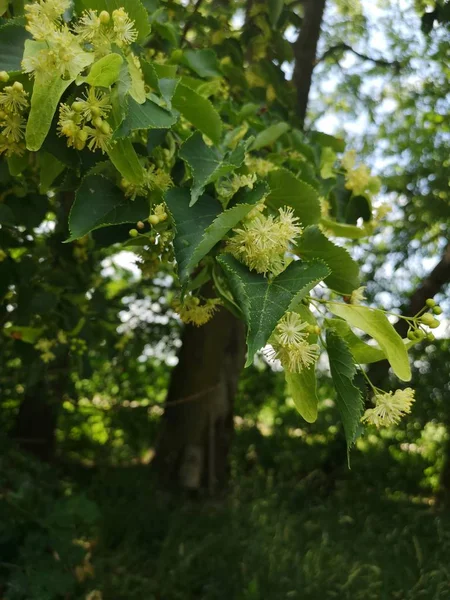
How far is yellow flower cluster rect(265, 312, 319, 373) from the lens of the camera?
0.77 m

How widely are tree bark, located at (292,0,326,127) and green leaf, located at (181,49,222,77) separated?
1755mm

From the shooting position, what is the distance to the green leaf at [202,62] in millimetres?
1324

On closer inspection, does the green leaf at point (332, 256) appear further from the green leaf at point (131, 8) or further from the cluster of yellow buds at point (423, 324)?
the green leaf at point (131, 8)

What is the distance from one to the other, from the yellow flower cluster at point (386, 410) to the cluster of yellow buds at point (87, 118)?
1.73ft

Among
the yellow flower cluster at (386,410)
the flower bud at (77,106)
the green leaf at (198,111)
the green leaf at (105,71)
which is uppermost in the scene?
the green leaf at (198,111)

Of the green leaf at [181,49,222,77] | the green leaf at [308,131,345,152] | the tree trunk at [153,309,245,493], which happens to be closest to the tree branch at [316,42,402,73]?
the tree trunk at [153,309,245,493]

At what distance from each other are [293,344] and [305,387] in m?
0.09

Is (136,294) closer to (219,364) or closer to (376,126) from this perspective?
(219,364)

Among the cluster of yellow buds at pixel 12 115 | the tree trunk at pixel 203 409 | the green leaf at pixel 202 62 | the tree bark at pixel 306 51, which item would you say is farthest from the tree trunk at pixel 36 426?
the cluster of yellow buds at pixel 12 115

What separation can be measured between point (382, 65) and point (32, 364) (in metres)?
2.88

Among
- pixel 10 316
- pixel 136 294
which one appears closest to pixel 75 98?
pixel 10 316

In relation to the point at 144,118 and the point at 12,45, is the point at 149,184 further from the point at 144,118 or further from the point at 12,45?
the point at 12,45

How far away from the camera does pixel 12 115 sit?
826 millimetres

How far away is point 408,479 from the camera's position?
4137 millimetres
